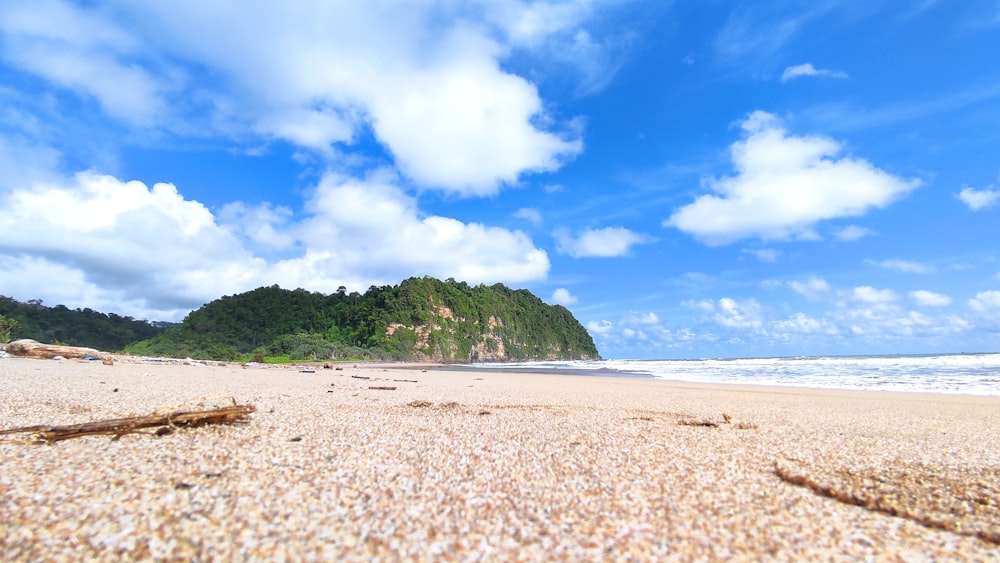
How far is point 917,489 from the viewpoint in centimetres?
503

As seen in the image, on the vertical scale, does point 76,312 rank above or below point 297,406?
above

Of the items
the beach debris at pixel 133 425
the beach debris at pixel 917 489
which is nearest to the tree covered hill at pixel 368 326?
the beach debris at pixel 133 425

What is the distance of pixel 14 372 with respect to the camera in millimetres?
14578

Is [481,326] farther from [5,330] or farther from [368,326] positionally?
[5,330]

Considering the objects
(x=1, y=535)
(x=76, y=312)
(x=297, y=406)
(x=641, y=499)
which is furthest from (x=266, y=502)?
(x=76, y=312)

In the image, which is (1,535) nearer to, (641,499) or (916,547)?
(641,499)

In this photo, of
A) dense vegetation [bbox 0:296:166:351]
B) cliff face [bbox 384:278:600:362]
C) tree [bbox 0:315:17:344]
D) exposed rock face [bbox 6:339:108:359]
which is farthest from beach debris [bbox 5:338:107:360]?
cliff face [bbox 384:278:600:362]

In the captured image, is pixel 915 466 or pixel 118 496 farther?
pixel 915 466

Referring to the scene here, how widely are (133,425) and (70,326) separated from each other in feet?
263

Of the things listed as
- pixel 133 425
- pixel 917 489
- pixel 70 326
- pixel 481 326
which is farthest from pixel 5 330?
pixel 481 326

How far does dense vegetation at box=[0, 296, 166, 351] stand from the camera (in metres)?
59.9

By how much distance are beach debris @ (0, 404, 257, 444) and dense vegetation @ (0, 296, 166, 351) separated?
70.1 m

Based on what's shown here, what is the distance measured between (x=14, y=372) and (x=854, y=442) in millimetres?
22350

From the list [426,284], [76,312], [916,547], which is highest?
[426,284]
